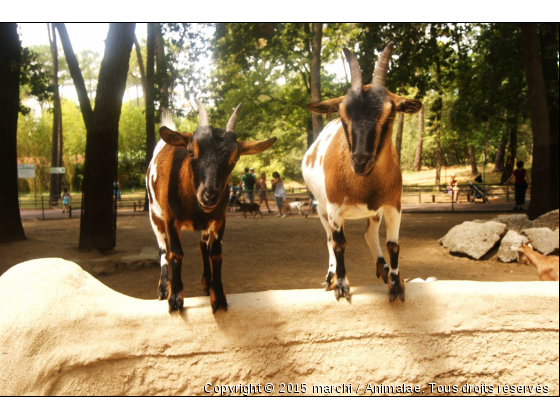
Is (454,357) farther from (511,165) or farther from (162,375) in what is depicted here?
(511,165)

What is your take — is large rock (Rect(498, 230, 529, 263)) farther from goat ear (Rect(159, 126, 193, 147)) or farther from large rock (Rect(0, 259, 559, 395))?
goat ear (Rect(159, 126, 193, 147))

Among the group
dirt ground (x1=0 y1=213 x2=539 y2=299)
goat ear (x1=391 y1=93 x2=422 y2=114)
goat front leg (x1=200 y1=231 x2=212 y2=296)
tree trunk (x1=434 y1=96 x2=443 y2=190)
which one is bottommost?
dirt ground (x1=0 y1=213 x2=539 y2=299)

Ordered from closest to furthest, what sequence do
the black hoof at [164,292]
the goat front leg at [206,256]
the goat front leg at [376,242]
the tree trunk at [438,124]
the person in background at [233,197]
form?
the goat front leg at [206,256]
the black hoof at [164,292]
the goat front leg at [376,242]
the tree trunk at [438,124]
the person in background at [233,197]

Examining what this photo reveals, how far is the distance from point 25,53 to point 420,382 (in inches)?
221

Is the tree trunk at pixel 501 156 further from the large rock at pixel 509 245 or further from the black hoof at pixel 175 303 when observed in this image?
the black hoof at pixel 175 303

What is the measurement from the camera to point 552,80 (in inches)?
367

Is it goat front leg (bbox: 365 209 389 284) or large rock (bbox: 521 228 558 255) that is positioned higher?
goat front leg (bbox: 365 209 389 284)

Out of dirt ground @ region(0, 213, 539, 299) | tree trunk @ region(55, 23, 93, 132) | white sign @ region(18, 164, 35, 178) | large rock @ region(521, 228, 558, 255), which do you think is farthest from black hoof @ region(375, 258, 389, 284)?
white sign @ region(18, 164, 35, 178)

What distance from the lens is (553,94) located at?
9219 millimetres

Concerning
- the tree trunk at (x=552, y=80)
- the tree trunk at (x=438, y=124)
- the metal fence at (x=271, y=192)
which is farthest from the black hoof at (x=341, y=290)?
the tree trunk at (x=552, y=80)

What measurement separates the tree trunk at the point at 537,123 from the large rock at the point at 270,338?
6.32m

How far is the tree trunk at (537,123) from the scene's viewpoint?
318 inches

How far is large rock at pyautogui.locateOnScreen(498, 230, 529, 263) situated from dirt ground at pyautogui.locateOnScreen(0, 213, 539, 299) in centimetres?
12

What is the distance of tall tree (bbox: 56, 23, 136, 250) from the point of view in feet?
20.1
